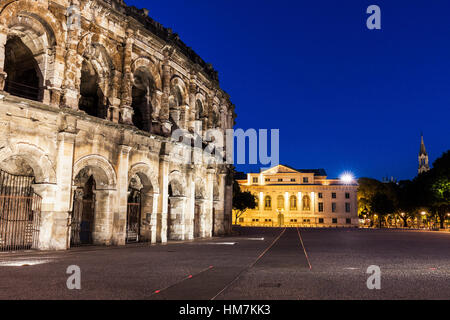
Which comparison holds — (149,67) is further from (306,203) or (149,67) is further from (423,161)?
(423,161)

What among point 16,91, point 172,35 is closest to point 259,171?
point 172,35

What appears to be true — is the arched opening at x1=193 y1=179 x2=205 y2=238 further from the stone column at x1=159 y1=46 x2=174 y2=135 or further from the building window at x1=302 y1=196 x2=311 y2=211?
the building window at x1=302 y1=196 x2=311 y2=211

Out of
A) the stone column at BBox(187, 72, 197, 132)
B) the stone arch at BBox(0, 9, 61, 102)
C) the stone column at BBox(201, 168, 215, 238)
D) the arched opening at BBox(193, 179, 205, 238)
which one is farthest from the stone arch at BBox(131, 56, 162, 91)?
the stone column at BBox(201, 168, 215, 238)

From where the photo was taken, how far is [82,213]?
20.2 metres

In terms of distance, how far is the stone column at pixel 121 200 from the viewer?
53.5ft

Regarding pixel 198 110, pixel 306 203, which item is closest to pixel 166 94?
pixel 198 110

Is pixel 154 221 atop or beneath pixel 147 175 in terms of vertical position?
beneath

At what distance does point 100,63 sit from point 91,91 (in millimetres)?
3059

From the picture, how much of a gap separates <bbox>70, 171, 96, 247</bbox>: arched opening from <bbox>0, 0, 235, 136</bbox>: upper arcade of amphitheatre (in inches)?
141

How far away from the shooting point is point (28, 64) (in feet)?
55.5

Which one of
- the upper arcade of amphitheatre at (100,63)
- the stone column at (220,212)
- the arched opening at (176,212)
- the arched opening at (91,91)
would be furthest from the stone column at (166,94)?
the stone column at (220,212)

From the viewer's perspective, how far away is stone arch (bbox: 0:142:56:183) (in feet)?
42.8

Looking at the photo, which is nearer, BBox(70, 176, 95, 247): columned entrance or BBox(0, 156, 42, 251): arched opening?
BBox(0, 156, 42, 251): arched opening

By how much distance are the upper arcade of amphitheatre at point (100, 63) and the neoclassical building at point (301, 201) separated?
5096cm
